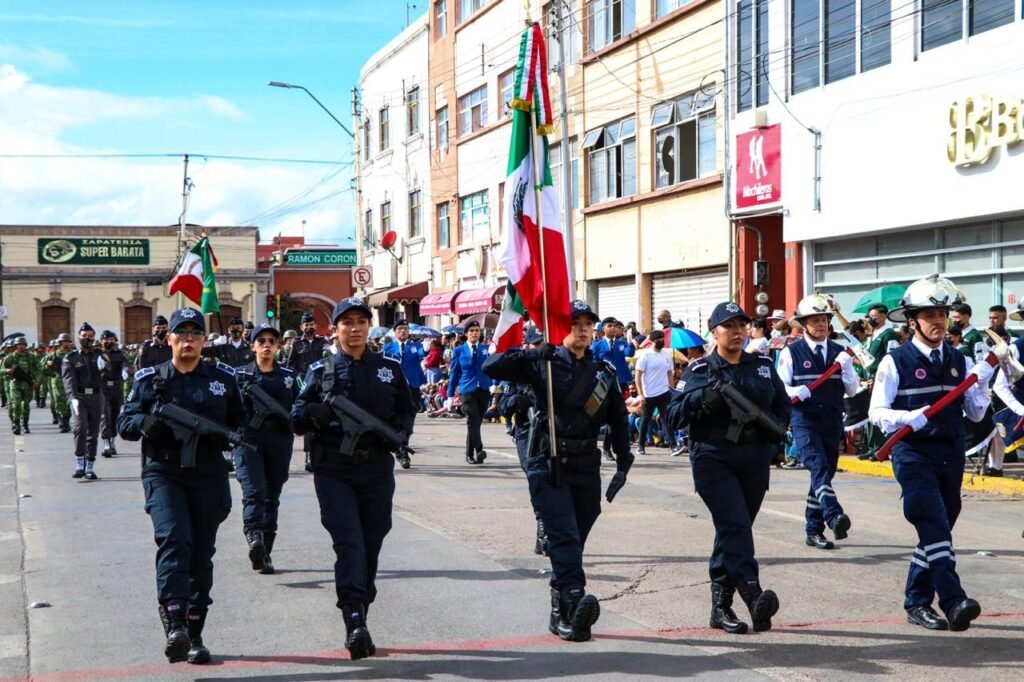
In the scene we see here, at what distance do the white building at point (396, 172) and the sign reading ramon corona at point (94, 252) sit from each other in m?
18.5

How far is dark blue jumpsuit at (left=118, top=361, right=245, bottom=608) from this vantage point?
6434 millimetres

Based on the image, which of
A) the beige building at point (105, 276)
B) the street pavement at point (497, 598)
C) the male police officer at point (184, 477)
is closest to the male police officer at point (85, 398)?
the street pavement at point (497, 598)

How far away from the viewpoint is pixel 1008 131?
18016 mm

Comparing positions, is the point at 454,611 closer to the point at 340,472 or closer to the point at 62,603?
the point at 340,472

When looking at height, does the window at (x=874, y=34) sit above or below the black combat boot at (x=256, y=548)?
above

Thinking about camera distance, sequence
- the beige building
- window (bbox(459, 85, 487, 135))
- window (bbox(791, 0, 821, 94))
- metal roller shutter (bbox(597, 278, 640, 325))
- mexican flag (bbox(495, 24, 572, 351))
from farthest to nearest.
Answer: the beige building, window (bbox(459, 85, 487, 135)), metal roller shutter (bbox(597, 278, 640, 325)), window (bbox(791, 0, 821, 94)), mexican flag (bbox(495, 24, 572, 351))

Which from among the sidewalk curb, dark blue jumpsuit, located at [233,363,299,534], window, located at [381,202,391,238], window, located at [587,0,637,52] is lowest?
the sidewalk curb

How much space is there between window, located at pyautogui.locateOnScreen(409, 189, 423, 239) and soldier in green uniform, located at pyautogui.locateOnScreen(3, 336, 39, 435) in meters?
21.1

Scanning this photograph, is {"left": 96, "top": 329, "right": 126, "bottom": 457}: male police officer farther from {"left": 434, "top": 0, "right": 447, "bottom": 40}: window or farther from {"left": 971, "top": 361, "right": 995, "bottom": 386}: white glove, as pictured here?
{"left": 434, "top": 0, "right": 447, "bottom": 40}: window

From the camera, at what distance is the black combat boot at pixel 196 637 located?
20.9ft

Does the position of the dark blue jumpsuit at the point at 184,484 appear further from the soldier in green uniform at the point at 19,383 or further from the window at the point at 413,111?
the window at the point at 413,111

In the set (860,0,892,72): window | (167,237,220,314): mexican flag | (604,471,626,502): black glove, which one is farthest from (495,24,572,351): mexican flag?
(167,237,220,314): mexican flag

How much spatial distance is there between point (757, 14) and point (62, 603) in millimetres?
19303

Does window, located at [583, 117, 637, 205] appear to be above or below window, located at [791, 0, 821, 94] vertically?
below
